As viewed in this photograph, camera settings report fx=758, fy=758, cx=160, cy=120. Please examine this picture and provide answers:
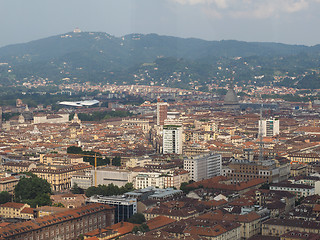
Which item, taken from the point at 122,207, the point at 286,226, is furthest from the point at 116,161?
the point at 286,226

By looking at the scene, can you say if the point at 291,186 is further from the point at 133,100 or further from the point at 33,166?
the point at 133,100

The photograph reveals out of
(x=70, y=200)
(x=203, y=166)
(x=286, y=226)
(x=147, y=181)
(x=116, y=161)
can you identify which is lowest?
(x=286, y=226)

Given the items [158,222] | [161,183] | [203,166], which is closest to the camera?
[158,222]

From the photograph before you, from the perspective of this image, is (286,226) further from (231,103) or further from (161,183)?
(231,103)

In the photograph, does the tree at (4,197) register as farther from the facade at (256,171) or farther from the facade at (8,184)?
the facade at (256,171)

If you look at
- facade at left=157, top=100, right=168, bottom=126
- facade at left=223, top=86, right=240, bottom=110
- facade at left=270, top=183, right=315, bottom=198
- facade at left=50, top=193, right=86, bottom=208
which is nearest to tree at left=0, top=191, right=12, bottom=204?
facade at left=50, top=193, right=86, bottom=208

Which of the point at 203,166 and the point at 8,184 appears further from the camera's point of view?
the point at 203,166

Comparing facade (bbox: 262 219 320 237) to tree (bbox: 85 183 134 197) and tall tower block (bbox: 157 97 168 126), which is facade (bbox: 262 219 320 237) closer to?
tree (bbox: 85 183 134 197)
